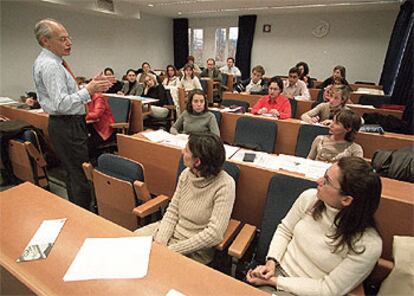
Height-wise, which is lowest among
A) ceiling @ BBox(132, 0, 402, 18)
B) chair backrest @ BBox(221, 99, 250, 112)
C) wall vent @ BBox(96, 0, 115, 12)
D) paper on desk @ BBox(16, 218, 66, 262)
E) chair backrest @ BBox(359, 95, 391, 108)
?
paper on desk @ BBox(16, 218, 66, 262)

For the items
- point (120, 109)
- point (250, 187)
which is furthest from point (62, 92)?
point (120, 109)

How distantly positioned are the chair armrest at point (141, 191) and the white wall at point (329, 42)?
8074 millimetres

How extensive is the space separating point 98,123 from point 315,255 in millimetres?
2580

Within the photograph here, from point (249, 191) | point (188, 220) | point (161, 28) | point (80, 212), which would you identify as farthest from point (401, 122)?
point (161, 28)

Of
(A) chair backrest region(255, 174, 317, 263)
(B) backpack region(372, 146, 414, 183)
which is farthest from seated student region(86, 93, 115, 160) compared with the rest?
(B) backpack region(372, 146, 414, 183)

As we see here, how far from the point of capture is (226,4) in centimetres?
676

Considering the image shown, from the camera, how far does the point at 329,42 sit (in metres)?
7.89

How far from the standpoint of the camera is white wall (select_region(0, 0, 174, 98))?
5.75 metres

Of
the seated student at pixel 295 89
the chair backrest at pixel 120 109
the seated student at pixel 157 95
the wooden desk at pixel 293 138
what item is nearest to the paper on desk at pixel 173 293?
the wooden desk at pixel 293 138

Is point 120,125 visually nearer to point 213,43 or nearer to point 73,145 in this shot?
point 73,145

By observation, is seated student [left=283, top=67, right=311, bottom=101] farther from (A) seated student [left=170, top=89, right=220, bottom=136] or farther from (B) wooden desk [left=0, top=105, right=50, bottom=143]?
(B) wooden desk [left=0, top=105, right=50, bottom=143]

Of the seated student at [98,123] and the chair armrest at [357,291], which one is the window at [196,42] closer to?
the seated student at [98,123]

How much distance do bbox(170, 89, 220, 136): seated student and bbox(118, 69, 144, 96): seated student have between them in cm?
264

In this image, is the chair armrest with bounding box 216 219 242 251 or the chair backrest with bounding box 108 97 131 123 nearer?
the chair armrest with bounding box 216 219 242 251
